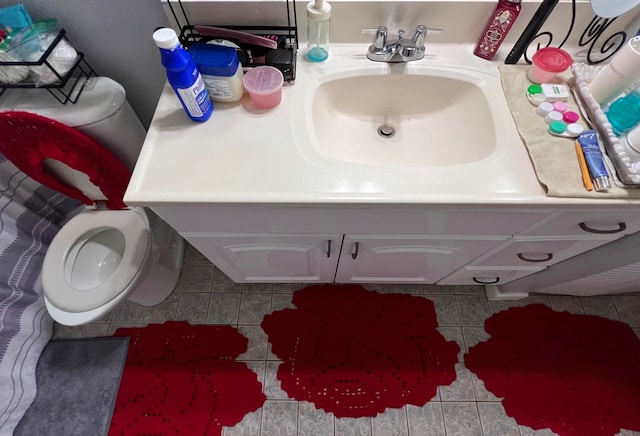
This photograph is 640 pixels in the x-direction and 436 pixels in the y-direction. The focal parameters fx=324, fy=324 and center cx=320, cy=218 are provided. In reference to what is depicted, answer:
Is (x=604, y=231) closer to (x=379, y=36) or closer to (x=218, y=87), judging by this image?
(x=379, y=36)

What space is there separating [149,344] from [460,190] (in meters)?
1.26

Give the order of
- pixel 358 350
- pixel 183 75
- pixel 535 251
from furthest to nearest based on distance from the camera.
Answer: pixel 358 350, pixel 535 251, pixel 183 75

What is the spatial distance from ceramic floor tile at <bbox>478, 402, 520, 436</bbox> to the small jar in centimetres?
132

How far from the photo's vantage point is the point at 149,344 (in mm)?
1268

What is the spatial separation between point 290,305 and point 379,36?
1021 mm

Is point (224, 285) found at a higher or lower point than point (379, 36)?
lower

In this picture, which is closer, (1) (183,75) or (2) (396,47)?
(1) (183,75)

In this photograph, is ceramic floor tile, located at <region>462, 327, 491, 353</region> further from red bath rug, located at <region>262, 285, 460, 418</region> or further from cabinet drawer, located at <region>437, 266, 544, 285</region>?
cabinet drawer, located at <region>437, 266, 544, 285</region>

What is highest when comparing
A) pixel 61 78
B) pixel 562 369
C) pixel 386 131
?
pixel 61 78

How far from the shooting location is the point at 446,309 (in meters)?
1.34

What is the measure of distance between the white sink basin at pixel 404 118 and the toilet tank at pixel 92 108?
22.1 inches

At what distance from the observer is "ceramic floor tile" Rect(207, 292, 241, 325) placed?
132 centimetres

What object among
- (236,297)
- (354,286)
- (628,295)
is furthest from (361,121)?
(628,295)

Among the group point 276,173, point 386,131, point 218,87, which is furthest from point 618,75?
point 218,87
